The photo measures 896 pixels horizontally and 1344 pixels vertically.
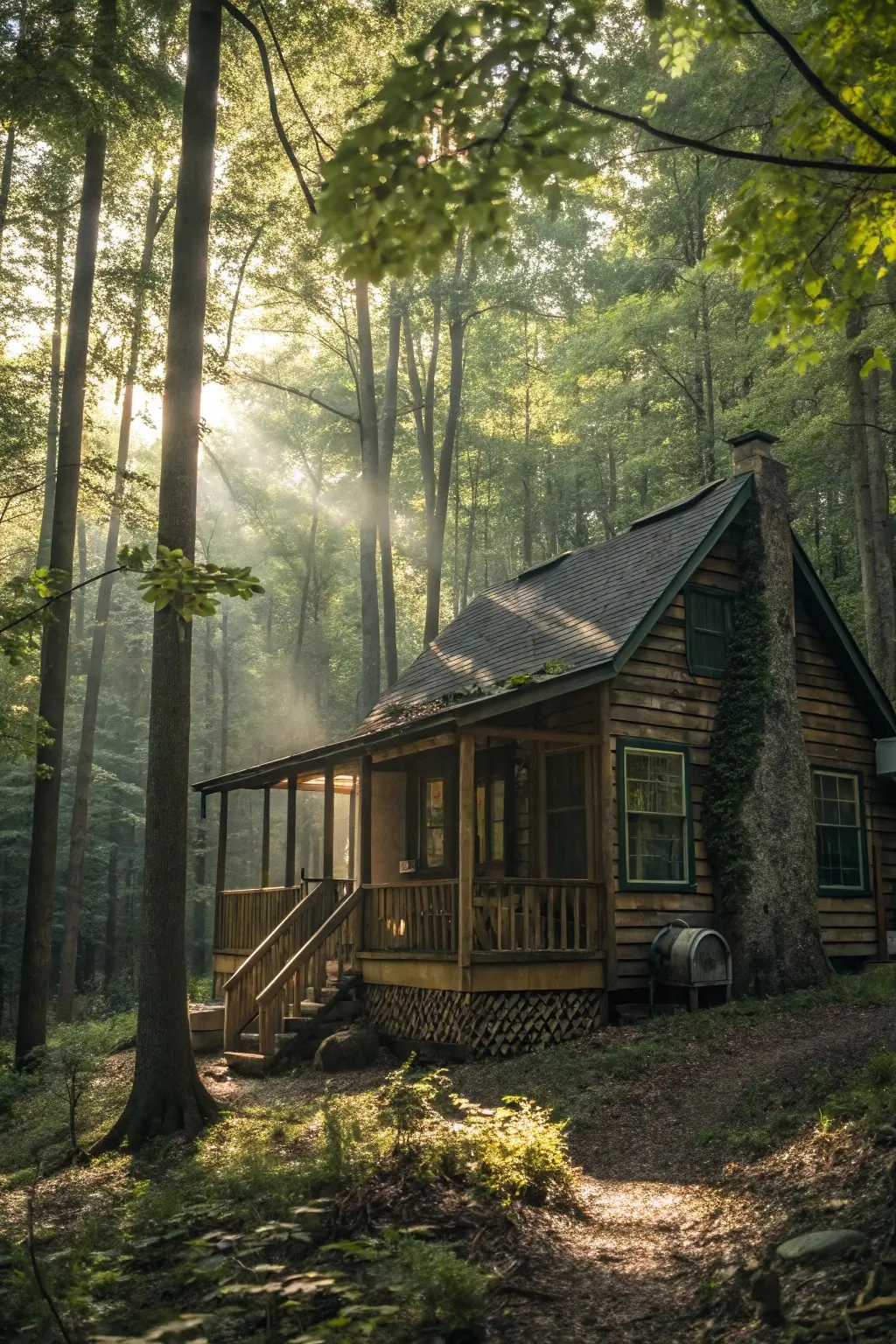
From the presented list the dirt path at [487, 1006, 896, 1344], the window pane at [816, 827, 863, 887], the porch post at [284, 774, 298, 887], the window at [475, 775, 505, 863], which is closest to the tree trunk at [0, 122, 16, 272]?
the porch post at [284, 774, 298, 887]

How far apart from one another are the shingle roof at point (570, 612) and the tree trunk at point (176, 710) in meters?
4.34

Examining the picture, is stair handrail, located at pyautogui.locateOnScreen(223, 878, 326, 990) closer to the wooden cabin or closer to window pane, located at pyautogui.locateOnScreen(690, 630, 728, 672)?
the wooden cabin

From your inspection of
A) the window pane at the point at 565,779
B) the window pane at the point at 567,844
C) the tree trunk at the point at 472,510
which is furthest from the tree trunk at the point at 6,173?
the tree trunk at the point at 472,510

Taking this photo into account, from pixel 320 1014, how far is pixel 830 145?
1138 cm

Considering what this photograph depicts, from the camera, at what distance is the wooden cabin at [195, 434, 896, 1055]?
42.1 ft

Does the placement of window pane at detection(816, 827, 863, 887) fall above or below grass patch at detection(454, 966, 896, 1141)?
above

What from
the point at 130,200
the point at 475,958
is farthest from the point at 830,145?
the point at 130,200

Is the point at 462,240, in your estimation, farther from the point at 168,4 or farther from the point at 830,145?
the point at 830,145

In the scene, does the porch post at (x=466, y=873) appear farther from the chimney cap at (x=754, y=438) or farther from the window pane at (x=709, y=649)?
the chimney cap at (x=754, y=438)

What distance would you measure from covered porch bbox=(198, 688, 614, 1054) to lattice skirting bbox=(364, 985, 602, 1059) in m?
0.04

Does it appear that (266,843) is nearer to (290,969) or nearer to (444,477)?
(290,969)

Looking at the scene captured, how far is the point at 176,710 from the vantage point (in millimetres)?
10586

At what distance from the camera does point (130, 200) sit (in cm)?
2477

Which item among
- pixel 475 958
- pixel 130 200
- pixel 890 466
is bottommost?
pixel 475 958
